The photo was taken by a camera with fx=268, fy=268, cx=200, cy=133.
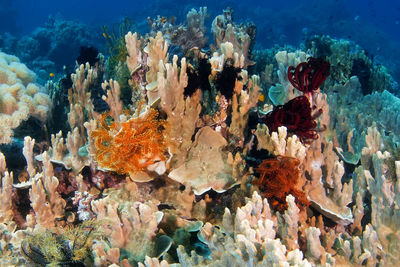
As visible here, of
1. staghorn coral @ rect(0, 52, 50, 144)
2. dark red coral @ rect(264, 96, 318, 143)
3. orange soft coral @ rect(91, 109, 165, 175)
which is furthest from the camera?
staghorn coral @ rect(0, 52, 50, 144)

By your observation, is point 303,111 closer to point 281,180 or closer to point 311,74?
point 311,74

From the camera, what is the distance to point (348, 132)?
15.2ft

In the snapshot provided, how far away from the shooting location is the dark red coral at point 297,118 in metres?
3.41

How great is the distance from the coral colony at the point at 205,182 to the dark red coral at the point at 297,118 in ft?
0.05

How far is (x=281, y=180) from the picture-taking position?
3.09 metres

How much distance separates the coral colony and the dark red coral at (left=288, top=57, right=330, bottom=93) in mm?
18

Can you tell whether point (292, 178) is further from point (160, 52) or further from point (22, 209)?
point (22, 209)

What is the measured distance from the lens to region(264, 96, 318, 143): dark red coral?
11.2ft

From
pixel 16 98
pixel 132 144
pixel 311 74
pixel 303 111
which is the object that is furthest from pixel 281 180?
pixel 16 98

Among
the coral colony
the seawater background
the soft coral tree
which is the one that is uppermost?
the seawater background

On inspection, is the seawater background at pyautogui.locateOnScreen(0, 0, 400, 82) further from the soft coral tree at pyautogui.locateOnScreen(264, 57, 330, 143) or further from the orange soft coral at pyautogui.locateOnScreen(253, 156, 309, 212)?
the orange soft coral at pyautogui.locateOnScreen(253, 156, 309, 212)

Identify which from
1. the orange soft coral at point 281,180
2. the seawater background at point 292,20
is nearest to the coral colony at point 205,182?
the orange soft coral at point 281,180

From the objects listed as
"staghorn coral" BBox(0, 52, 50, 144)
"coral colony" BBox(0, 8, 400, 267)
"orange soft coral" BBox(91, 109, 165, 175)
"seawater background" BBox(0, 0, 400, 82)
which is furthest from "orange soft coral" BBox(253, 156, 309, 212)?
"seawater background" BBox(0, 0, 400, 82)

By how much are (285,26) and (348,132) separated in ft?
126
